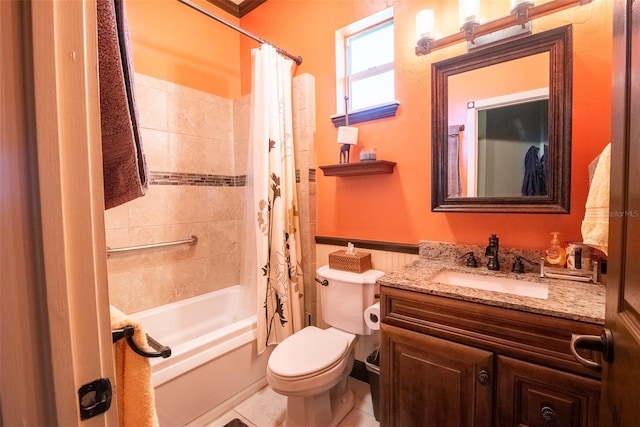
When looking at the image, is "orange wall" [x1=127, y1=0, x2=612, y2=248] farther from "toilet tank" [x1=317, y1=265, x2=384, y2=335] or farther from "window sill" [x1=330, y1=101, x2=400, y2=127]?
"toilet tank" [x1=317, y1=265, x2=384, y2=335]

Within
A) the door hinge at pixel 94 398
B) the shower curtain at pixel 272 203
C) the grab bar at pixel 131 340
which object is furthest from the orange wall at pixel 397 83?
the door hinge at pixel 94 398

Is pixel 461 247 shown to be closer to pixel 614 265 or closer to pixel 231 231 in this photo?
pixel 614 265

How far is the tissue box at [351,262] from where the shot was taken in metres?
1.75

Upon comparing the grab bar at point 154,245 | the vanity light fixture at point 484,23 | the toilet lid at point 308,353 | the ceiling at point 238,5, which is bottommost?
the toilet lid at point 308,353

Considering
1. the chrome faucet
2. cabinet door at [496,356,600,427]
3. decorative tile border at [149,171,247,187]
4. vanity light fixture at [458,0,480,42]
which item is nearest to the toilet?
the chrome faucet

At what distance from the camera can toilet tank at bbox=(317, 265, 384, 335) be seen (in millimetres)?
1659

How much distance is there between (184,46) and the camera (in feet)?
7.29

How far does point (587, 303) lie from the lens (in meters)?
0.98

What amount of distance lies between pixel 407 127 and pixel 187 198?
5.48 ft

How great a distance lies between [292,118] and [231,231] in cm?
111

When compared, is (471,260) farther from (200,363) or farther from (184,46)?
(184,46)

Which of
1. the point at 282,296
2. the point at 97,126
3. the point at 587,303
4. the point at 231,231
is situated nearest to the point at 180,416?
the point at 282,296

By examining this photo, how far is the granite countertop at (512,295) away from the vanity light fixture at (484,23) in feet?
3.46

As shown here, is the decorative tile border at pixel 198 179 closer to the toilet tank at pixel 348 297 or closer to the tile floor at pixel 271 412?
the toilet tank at pixel 348 297
